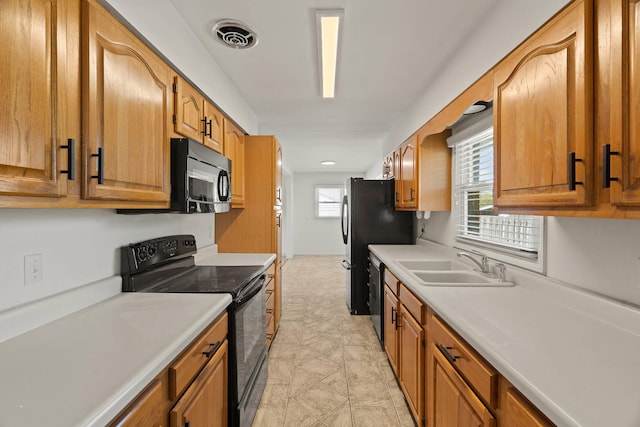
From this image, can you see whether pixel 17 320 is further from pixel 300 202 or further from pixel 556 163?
pixel 300 202

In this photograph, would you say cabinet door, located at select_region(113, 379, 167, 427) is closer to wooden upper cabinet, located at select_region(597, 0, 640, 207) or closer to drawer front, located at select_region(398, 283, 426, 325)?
drawer front, located at select_region(398, 283, 426, 325)

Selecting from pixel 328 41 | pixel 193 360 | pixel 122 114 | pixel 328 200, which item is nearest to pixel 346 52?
pixel 328 41

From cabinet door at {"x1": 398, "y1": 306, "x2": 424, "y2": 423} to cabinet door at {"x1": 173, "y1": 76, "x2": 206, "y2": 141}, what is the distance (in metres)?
1.74

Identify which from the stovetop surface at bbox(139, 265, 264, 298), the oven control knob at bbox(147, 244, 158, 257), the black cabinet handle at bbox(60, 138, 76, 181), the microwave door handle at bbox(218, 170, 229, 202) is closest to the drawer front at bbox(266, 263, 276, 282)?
the stovetop surface at bbox(139, 265, 264, 298)

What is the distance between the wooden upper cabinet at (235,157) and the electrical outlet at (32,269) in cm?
151

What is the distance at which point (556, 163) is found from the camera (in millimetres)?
1081

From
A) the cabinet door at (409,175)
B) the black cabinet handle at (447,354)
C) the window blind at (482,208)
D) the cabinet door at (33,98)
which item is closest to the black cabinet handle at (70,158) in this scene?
the cabinet door at (33,98)

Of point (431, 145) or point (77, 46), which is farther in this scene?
point (431, 145)

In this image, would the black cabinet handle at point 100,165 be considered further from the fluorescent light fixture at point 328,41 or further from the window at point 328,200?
the window at point 328,200

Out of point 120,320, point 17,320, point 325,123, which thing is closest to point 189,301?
point 120,320

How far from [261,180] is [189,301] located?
5.75 ft

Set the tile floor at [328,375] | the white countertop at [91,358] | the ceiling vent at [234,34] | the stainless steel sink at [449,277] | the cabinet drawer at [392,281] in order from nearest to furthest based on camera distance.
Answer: the white countertop at [91,358] < the ceiling vent at [234,34] < the tile floor at [328,375] < the stainless steel sink at [449,277] < the cabinet drawer at [392,281]

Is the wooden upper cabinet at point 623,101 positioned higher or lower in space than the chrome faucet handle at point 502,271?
higher

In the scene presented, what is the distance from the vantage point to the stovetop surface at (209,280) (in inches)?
62.3
